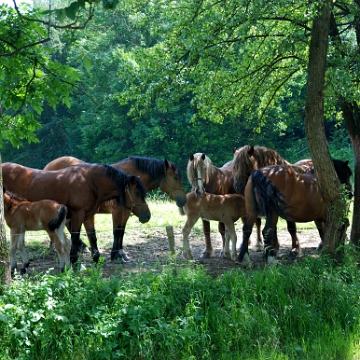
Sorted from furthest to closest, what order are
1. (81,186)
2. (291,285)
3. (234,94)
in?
(234,94) → (81,186) → (291,285)

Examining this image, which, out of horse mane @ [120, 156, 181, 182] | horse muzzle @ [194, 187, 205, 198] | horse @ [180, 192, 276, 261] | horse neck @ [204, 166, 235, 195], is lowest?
horse @ [180, 192, 276, 261]

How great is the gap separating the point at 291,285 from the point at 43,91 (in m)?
4.33

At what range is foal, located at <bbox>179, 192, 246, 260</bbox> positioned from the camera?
34.3 feet

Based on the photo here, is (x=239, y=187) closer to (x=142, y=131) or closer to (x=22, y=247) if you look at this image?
(x=22, y=247)

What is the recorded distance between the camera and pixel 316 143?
30.7 ft

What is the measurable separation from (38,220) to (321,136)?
15.7 feet

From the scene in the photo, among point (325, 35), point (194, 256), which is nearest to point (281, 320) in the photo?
point (194, 256)

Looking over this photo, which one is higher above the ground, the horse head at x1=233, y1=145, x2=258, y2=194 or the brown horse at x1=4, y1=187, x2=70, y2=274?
the horse head at x1=233, y1=145, x2=258, y2=194

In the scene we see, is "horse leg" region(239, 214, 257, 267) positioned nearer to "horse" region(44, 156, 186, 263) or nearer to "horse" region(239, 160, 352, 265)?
"horse" region(239, 160, 352, 265)

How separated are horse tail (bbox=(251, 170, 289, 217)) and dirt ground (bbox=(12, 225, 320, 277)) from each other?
0.99m

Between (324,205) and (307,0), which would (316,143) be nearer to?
(324,205)

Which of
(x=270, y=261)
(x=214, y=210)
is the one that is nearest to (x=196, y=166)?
(x=214, y=210)

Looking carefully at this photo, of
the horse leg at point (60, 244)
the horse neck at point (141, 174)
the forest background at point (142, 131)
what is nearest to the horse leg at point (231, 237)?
the horse neck at point (141, 174)

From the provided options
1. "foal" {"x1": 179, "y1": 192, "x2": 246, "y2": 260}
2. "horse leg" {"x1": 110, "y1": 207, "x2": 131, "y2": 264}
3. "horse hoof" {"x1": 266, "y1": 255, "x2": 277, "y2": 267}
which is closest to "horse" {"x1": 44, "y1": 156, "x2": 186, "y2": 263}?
"horse leg" {"x1": 110, "y1": 207, "x2": 131, "y2": 264}
